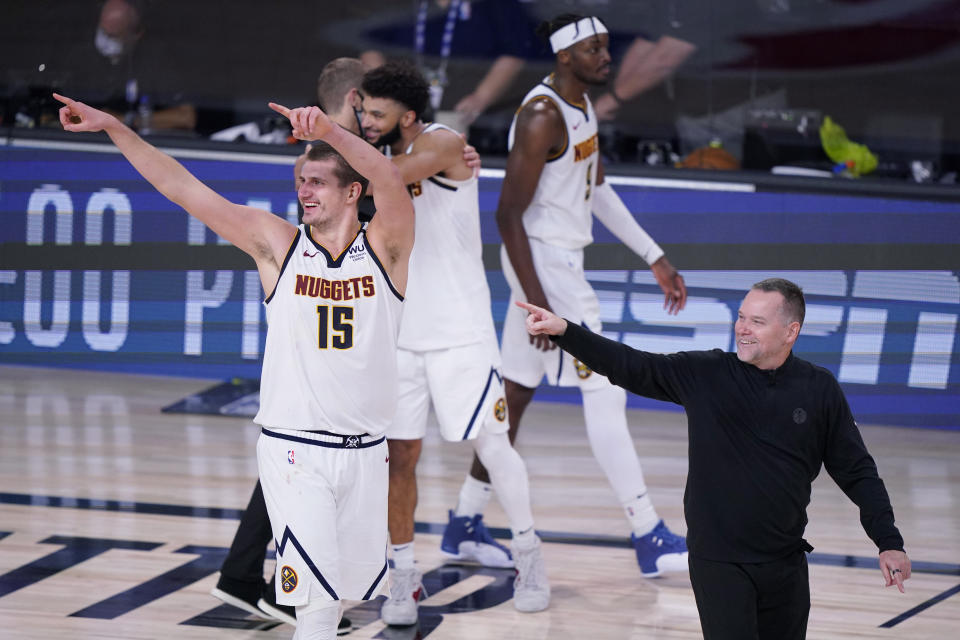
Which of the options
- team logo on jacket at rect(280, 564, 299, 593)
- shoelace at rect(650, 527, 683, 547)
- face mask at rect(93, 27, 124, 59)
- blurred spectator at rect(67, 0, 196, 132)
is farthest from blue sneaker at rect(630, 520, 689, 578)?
face mask at rect(93, 27, 124, 59)

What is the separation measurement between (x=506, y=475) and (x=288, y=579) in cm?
136

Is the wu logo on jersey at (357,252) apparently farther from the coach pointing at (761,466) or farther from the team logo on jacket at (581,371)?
the team logo on jacket at (581,371)

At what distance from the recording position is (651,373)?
377cm

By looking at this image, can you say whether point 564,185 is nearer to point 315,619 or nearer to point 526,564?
point 526,564

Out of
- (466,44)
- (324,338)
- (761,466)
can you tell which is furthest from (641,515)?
(466,44)

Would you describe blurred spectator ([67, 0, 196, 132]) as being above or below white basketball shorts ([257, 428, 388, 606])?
above

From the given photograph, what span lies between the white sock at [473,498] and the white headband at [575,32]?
71.5 inches

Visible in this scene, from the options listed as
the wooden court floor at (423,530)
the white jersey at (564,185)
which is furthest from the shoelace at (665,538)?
the white jersey at (564,185)

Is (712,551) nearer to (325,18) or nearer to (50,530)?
(50,530)

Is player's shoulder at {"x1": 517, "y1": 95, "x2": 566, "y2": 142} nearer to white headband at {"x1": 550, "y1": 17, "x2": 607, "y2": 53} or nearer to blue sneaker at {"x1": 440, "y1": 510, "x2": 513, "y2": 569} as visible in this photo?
white headband at {"x1": 550, "y1": 17, "x2": 607, "y2": 53}

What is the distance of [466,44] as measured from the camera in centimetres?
902

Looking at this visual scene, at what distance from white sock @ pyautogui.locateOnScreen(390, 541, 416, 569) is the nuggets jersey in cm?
107

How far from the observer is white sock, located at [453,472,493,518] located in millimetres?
5568

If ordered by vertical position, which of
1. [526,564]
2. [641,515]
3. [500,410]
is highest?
[500,410]
